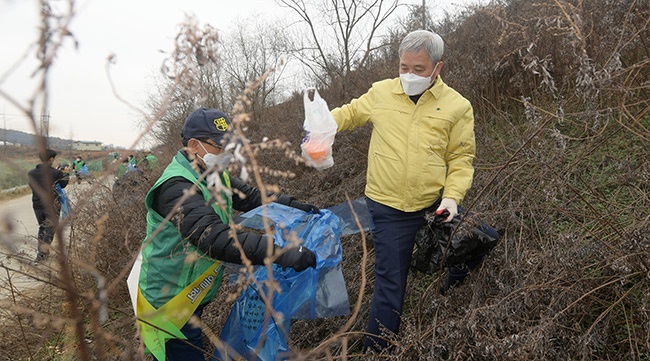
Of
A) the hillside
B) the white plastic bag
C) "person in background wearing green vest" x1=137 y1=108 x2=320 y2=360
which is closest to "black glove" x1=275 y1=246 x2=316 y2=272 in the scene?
"person in background wearing green vest" x1=137 y1=108 x2=320 y2=360

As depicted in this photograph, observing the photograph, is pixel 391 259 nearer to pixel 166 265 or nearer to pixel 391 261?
pixel 391 261

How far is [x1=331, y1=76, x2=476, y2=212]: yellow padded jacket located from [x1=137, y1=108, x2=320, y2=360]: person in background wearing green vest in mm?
715

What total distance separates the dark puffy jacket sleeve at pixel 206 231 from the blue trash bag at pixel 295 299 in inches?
12.8

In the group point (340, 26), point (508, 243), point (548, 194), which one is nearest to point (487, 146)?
point (508, 243)

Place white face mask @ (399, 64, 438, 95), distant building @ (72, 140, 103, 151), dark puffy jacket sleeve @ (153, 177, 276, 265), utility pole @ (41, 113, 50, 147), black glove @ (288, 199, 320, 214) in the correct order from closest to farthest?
utility pole @ (41, 113, 50, 147), distant building @ (72, 140, 103, 151), dark puffy jacket sleeve @ (153, 177, 276, 265), white face mask @ (399, 64, 438, 95), black glove @ (288, 199, 320, 214)

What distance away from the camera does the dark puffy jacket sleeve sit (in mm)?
1789

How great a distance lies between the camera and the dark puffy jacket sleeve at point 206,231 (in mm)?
1789

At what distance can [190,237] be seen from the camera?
5.98 ft

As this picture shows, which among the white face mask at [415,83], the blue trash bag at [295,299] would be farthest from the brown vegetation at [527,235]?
the white face mask at [415,83]

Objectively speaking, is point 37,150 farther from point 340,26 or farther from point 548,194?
point 340,26

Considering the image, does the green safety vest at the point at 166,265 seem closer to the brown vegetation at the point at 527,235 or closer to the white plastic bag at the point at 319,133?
the brown vegetation at the point at 527,235

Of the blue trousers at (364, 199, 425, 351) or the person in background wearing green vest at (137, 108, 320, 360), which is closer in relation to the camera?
the person in background wearing green vest at (137, 108, 320, 360)

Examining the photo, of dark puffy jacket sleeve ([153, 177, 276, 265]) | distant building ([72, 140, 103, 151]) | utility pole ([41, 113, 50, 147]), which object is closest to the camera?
utility pole ([41, 113, 50, 147])

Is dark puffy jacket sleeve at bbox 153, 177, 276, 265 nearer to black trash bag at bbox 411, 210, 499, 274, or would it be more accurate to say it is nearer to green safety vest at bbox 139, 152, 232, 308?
green safety vest at bbox 139, 152, 232, 308
